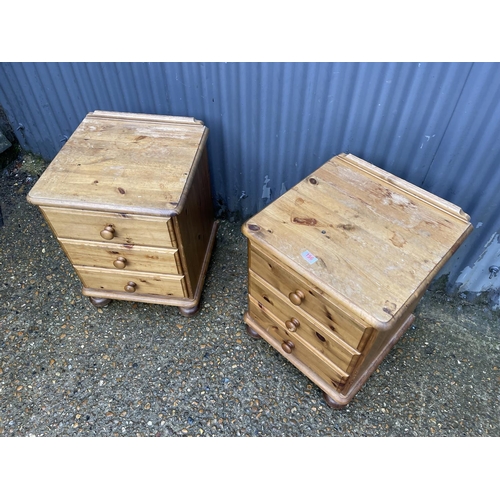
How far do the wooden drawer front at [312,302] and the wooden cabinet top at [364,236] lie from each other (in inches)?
2.3

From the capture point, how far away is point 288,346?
5.41 feet

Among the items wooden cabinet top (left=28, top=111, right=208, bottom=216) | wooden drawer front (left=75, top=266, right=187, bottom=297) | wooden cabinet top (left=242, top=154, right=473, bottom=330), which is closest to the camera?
wooden cabinet top (left=242, top=154, right=473, bottom=330)

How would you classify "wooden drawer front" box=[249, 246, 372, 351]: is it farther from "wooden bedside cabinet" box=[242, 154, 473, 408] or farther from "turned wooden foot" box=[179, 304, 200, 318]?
"turned wooden foot" box=[179, 304, 200, 318]

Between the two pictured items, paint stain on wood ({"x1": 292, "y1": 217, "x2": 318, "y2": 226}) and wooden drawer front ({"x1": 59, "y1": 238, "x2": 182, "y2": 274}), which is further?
wooden drawer front ({"x1": 59, "y1": 238, "x2": 182, "y2": 274})

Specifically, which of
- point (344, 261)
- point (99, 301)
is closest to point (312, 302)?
point (344, 261)

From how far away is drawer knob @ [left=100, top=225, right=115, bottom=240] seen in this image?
152cm

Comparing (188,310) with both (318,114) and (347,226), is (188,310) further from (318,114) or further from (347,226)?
(318,114)

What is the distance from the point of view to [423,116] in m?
1.55

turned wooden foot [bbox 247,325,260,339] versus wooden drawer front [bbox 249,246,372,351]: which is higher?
wooden drawer front [bbox 249,246,372,351]

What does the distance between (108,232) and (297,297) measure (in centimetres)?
78

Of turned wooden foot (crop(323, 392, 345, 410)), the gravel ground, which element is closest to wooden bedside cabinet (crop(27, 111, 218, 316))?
the gravel ground

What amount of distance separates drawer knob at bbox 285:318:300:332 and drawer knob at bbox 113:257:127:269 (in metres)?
0.75

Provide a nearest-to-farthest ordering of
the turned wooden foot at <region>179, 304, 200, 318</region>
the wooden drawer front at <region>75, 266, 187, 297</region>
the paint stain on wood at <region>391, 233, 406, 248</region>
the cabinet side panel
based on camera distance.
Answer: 1. the paint stain on wood at <region>391, 233, 406, 248</region>
2. the cabinet side panel
3. the wooden drawer front at <region>75, 266, 187, 297</region>
4. the turned wooden foot at <region>179, 304, 200, 318</region>

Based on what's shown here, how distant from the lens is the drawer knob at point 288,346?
5.39 ft
